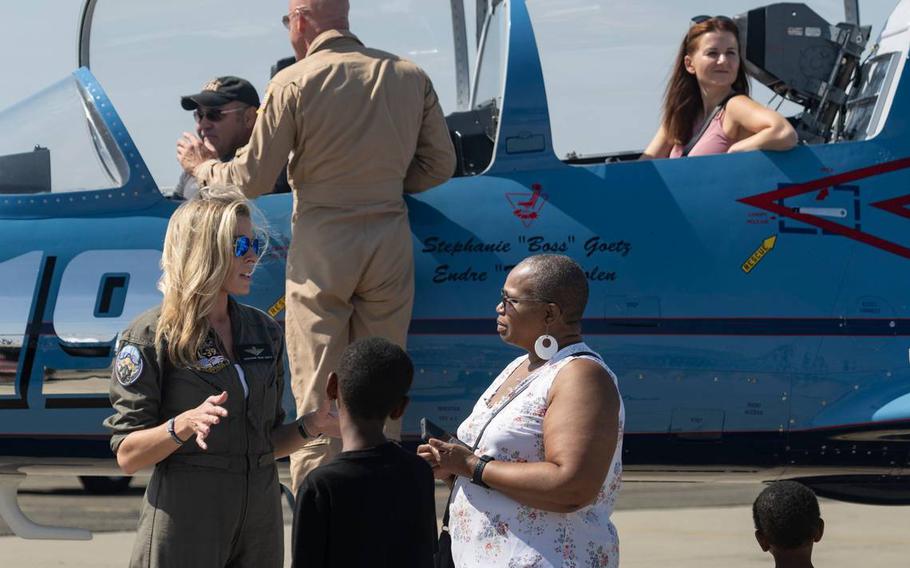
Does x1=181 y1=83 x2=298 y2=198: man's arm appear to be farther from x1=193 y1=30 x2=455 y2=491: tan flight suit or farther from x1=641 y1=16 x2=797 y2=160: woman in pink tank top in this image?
x1=641 y1=16 x2=797 y2=160: woman in pink tank top

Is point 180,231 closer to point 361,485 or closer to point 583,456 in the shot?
point 361,485

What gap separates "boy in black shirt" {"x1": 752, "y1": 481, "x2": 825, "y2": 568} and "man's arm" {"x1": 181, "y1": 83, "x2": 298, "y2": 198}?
7.43 feet

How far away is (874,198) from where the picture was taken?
5070 millimetres

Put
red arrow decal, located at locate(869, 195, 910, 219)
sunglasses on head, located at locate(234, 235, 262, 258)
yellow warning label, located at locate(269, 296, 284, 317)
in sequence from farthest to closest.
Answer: red arrow decal, located at locate(869, 195, 910, 219)
yellow warning label, located at locate(269, 296, 284, 317)
sunglasses on head, located at locate(234, 235, 262, 258)

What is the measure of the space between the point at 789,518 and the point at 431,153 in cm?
231

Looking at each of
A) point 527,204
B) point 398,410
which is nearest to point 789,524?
point 398,410

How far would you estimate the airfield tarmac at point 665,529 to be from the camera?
665 centimetres

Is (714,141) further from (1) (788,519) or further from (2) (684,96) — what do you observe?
(1) (788,519)

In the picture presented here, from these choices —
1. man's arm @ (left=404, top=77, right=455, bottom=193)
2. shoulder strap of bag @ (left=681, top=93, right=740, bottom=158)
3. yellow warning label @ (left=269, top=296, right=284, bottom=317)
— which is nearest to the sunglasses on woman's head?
shoulder strap of bag @ (left=681, top=93, right=740, bottom=158)

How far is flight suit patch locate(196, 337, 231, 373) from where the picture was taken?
3.03 m

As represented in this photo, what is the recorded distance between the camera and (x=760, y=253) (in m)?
5.00

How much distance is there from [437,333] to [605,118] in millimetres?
1483

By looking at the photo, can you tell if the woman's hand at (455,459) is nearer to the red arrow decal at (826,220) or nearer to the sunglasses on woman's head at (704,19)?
the red arrow decal at (826,220)

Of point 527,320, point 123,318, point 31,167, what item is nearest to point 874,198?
point 527,320
